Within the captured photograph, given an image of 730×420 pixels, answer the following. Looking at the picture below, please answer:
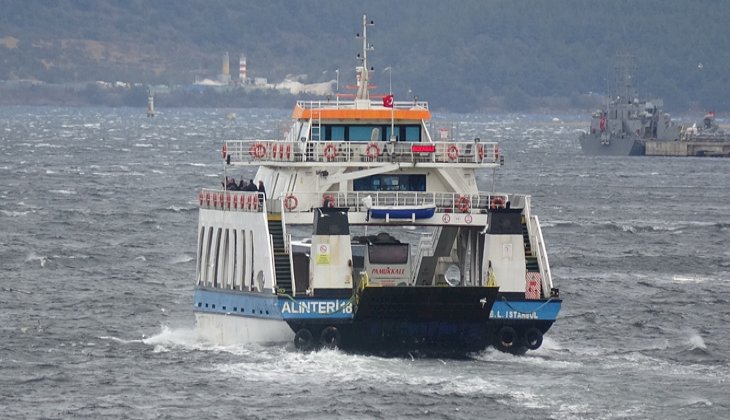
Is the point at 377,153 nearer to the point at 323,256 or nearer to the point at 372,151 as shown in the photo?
the point at 372,151

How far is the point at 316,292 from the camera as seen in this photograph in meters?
46.8

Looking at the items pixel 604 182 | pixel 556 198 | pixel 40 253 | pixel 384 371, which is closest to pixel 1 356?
pixel 384 371

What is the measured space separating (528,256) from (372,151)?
15.4ft

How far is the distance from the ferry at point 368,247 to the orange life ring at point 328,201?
7cm

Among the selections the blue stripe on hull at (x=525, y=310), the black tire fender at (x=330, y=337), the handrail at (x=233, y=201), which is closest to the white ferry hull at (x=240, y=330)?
the black tire fender at (x=330, y=337)

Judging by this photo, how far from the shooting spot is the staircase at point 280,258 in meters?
47.5

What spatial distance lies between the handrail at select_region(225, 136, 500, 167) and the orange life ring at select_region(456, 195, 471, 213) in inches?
45.0

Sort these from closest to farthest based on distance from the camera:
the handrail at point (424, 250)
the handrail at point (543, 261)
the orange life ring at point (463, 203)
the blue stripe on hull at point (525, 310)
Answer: the blue stripe on hull at point (525, 310), the handrail at point (543, 261), the orange life ring at point (463, 203), the handrail at point (424, 250)

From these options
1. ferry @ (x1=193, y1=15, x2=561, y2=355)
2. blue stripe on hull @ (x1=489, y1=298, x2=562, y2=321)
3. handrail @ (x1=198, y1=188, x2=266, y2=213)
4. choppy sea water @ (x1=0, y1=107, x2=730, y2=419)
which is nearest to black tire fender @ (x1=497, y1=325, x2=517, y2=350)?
ferry @ (x1=193, y1=15, x2=561, y2=355)

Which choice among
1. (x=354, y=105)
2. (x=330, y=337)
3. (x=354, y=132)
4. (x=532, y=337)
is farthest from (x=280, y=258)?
(x=532, y=337)

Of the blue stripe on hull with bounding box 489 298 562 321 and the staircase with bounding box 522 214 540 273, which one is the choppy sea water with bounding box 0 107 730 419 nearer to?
the blue stripe on hull with bounding box 489 298 562 321

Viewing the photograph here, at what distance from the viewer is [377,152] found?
50.2 metres

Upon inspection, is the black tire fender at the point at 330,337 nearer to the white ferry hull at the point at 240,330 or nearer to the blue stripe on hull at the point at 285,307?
the blue stripe on hull at the point at 285,307

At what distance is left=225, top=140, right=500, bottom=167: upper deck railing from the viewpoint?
5003 centimetres
